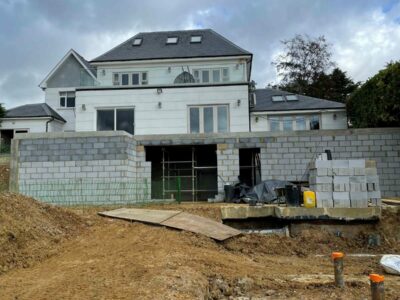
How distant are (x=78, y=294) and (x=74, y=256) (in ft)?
7.35

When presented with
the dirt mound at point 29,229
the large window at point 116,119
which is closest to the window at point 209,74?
the large window at point 116,119

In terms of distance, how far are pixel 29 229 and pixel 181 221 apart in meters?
3.37

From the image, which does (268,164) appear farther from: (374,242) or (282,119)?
(282,119)

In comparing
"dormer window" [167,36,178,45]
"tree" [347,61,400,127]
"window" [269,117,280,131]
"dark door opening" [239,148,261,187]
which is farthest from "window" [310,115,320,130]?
"dormer window" [167,36,178,45]

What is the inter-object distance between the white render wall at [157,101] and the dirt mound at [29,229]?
9315 mm

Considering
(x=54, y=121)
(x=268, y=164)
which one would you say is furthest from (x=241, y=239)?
(x=54, y=121)

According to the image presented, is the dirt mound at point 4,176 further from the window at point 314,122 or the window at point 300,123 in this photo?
the window at point 314,122

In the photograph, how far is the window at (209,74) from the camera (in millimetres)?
20672

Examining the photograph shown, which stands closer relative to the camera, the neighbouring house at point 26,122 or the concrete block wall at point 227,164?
the concrete block wall at point 227,164

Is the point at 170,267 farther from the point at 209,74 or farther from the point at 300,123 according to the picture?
Answer: the point at 209,74

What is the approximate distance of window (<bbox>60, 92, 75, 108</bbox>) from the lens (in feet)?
86.8

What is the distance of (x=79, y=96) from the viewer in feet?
60.0

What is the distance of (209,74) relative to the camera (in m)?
21.0

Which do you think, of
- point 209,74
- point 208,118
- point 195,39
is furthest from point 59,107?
point 208,118
